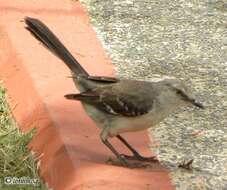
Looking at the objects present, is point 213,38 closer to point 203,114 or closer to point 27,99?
point 203,114

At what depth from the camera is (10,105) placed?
7027mm

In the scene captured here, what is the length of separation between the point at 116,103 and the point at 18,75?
1654mm

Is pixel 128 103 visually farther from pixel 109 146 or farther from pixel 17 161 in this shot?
pixel 17 161

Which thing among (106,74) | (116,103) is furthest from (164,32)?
(116,103)

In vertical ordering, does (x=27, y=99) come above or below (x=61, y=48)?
below

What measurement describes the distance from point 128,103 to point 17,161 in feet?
3.06

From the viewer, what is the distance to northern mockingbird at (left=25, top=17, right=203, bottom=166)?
5.80 meters

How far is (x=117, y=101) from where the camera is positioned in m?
5.89

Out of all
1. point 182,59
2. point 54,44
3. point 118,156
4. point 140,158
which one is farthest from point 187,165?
point 182,59

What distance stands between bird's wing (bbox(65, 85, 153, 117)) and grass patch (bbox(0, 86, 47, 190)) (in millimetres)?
609

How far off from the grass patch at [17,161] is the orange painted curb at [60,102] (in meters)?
0.08

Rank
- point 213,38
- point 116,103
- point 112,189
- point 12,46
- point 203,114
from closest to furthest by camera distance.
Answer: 1. point 112,189
2. point 116,103
3. point 203,114
4. point 12,46
5. point 213,38

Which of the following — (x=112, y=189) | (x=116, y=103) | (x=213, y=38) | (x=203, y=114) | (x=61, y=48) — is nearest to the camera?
(x=112, y=189)

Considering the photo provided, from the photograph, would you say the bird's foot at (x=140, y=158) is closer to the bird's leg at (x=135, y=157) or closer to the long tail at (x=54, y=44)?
the bird's leg at (x=135, y=157)
